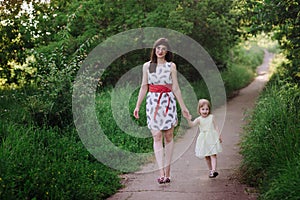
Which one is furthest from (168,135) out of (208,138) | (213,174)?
(213,174)

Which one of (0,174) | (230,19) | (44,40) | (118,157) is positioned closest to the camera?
(0,174)

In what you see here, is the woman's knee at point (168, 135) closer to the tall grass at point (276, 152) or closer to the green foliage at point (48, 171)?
the green foliage at point (48, 171)

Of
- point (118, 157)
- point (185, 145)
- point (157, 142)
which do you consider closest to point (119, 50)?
point (185, 145)

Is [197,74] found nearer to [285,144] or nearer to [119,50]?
[119,50]

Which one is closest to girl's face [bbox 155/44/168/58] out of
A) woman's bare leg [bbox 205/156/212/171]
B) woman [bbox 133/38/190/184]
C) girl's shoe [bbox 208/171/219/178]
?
woman [bbox 133/38/190/184]

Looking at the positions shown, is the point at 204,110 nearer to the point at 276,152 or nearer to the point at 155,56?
the point at 155,56

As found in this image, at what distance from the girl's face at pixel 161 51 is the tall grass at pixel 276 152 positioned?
191 cm

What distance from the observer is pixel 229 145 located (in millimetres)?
9125

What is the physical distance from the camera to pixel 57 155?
6332mm

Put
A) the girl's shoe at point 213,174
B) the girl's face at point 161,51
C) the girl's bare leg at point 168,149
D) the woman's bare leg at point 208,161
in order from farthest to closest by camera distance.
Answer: the woman's bare leg at point 208,161, the girl's shoe at point 213,174, the girl's bare leg at point 168,149, the girl's face at point 161,51

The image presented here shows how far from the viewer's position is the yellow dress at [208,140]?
6719 millimetres

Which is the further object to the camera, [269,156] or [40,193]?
[269,156]

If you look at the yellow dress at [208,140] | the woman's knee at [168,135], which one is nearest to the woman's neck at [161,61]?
the woman's knee at [168,135]

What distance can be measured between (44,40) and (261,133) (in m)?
7.40
